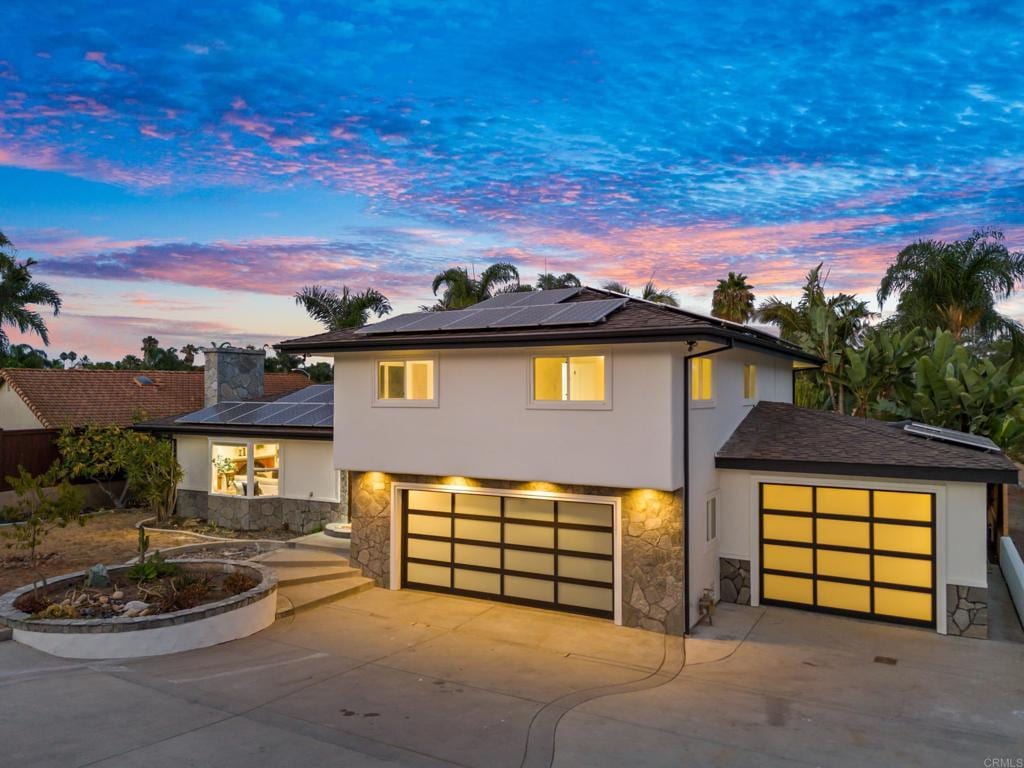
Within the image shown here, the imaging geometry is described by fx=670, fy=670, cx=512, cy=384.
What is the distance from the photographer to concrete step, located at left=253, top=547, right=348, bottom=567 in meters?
13.9

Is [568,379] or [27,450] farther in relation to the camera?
[27,450]

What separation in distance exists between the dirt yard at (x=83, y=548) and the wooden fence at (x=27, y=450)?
240 cm

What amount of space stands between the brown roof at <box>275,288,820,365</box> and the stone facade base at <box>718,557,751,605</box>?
4185mm

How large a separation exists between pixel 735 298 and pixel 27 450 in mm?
31965

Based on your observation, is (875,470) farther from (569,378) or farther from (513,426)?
(513,426)

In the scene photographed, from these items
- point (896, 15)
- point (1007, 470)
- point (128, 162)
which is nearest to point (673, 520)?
point (1007, 470)

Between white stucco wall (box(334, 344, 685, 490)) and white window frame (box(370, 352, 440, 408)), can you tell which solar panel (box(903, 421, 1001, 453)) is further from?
white window frame (box(370, 352, 440, 408))

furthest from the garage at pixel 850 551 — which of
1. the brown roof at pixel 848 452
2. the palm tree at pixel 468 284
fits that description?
the palm tree at pixel 468 284

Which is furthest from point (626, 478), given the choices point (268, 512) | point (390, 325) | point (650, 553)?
point (268, 512)

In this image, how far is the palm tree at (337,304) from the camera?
2502cm

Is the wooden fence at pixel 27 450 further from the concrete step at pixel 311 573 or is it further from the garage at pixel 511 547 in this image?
the garage at pixel 511 547

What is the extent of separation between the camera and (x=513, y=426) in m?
11.8

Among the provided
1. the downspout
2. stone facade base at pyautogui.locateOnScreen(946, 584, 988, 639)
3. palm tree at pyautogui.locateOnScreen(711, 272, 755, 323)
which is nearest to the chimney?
the downspout

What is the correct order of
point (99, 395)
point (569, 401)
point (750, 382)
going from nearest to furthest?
point (569, 401)
point (750, 382)
point (99, 395)
